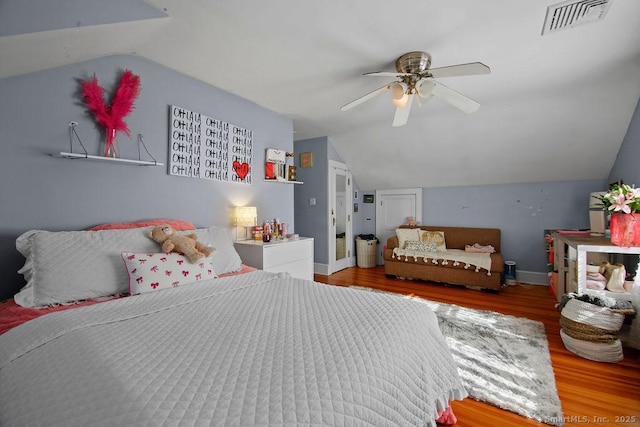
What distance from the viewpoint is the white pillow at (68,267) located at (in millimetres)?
1475

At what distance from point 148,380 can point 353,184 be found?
16.7 ft

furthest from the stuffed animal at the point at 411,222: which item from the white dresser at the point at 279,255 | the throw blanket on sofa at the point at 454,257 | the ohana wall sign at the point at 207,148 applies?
the ohana wall sign at the point at 207,148

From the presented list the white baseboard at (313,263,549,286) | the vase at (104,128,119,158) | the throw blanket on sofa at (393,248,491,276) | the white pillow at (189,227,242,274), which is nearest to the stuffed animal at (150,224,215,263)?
the white pillow at (189,227,242,274)

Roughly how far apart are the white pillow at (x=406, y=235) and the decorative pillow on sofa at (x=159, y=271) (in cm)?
367

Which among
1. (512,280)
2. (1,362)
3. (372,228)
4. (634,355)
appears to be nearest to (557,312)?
(634,355)

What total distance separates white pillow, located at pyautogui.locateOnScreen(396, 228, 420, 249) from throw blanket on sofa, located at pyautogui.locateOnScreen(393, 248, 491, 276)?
0.76 feet

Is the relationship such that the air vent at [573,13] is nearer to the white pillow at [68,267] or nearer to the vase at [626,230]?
the vase at [626,230]

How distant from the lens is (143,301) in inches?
58.8

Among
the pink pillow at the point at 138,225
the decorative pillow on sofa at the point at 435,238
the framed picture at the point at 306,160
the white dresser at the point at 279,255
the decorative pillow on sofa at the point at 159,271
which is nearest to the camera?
the decorative pillow on sofa at the point at 159,271

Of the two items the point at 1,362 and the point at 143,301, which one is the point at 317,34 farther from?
the point at 1,362

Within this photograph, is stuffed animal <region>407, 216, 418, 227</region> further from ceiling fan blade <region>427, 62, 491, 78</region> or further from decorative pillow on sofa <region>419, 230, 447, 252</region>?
ceiling fan blade <region>427, 62, 491, 78</region>

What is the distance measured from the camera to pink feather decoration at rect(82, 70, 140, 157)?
6.62 feet

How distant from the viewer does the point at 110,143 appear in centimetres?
211

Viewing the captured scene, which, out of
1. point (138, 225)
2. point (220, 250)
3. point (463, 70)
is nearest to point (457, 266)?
point (463, 70)
